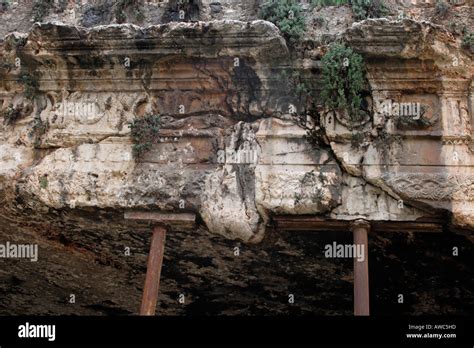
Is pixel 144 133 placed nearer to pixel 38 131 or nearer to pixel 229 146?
pixel 229 146

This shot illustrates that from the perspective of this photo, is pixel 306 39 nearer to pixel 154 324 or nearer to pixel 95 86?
pixel 95 86

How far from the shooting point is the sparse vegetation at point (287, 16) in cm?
664

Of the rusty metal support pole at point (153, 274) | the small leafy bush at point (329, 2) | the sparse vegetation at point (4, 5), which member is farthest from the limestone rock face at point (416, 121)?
the sparse vegetation at point (4, 5)

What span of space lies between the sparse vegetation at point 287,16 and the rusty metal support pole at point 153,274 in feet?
6.54

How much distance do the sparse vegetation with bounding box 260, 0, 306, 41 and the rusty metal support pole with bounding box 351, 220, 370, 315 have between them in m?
1.70

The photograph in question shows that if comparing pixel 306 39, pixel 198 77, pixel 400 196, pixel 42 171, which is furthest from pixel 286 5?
pixel 42 171

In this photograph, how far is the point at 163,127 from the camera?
6801mm

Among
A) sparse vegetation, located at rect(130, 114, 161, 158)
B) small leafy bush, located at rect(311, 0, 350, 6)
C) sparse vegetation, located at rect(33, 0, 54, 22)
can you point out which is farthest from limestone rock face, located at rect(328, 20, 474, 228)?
sparse vegetation, located at rect(33, 0, 54, 22)

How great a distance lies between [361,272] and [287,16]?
231 centimetres

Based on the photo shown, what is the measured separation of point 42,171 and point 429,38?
11.4 feet

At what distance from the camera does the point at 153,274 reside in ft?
20.5

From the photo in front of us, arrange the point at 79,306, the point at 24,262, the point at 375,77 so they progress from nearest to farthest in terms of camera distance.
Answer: the point at 375,77 < the point at 24,262 < the point at 79,306

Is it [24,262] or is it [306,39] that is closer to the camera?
[306,39]

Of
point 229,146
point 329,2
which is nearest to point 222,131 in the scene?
point 229,146
